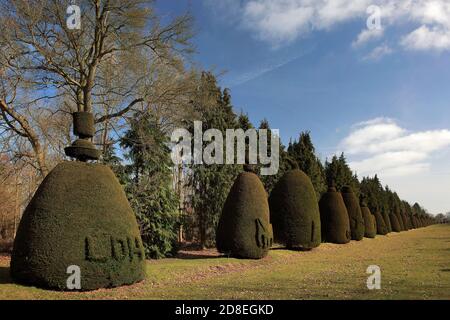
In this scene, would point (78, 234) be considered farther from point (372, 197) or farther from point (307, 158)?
point (372, 197)

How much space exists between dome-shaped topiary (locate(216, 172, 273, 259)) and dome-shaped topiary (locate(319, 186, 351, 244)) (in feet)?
37.8

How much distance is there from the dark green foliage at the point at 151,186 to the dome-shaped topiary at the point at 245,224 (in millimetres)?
3020

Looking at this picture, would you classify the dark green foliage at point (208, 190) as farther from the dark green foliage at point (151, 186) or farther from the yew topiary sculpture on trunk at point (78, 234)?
the yew topiary sculpture on trunk at point (78, 234)

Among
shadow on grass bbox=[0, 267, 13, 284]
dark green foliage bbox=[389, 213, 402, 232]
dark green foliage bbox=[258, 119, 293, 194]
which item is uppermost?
dark green foliage bbox=[258, 119, 293, 194]

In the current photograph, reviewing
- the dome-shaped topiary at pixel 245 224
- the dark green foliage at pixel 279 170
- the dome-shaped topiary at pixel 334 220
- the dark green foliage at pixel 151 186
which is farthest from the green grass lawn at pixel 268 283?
the dark green foliage at pixel 279 170

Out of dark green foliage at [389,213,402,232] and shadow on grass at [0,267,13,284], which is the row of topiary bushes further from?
dark green foliage at [389,213,402,232]

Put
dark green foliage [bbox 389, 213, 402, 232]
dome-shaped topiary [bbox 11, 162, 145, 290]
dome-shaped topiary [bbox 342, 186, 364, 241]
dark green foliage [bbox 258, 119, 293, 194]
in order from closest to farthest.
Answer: dome-shaped topiary [bbox 11, 162, 145, 290] → dome-shaped topiary [bbox 342, 186, 364, 241] → dark green foliage [bbox 258, 119, 293, 194] → dark green foliage [bbox 389, 213, 402, 232]

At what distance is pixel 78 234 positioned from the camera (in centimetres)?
974

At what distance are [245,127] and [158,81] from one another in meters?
14.9

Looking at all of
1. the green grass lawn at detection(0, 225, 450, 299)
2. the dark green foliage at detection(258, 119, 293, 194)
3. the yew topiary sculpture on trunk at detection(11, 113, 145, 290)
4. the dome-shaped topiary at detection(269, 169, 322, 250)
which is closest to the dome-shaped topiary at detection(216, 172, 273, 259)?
the green grass lawn at detection(0, 225, 450, 299)

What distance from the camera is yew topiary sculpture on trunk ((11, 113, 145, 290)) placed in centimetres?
938

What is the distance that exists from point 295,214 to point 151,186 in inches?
336

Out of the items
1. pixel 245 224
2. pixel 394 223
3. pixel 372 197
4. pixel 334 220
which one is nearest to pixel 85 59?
pixel 245 224
